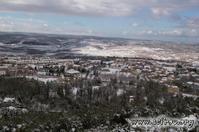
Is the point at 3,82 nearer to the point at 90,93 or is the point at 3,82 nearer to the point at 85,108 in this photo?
the point at 90,93

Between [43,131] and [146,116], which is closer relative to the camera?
[43,131]

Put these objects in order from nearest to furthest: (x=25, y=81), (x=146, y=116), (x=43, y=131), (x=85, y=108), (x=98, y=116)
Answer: (x=43, y=131) → (x=98, y=116) → (x=146, y=116) → (x=85, y=108) → (x=25, y=81)

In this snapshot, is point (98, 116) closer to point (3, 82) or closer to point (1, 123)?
point (1, 123)

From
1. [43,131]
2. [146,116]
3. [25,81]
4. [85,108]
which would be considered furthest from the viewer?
A: [25,81]

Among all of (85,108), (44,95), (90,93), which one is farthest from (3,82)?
(85,108)

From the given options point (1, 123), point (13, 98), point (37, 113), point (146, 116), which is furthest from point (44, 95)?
point (1, 123)

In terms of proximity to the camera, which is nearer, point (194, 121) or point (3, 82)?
point (194, 121)

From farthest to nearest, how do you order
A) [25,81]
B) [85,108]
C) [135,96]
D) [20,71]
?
[20,71] < [25,81] < [135,96] < [85,108]

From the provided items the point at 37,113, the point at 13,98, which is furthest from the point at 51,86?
the point at 37,113

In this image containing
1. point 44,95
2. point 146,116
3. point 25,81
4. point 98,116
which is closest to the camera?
point 98,116
